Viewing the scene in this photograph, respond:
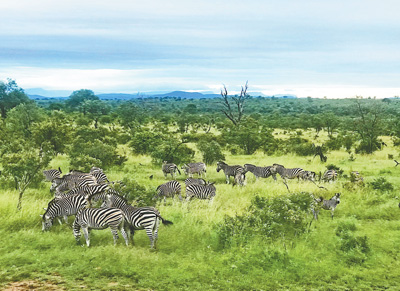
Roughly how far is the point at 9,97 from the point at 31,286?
7424 centimetres

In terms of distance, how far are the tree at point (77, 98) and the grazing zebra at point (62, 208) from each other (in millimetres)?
108157

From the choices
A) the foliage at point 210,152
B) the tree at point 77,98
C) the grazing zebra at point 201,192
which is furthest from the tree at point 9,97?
the grazing zebra at point 201,192

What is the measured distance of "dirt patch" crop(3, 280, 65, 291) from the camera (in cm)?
936

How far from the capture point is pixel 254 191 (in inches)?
755

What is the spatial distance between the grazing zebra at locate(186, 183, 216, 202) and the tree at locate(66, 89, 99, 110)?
351 ft

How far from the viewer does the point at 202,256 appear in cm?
1153

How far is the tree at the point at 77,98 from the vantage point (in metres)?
126

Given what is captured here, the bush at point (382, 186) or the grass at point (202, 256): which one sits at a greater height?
the bush at point (382, 186)

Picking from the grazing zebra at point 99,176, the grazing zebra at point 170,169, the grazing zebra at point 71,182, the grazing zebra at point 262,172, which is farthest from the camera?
the grazing zebra at point 170,169

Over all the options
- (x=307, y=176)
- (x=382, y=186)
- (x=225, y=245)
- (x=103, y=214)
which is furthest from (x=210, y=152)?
(x=103, y=214)

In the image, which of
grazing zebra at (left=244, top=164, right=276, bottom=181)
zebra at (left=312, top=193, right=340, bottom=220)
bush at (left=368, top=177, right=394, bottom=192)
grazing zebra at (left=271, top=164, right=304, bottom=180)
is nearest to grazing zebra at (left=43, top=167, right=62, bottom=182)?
grazing zebra at (left=244, top=164, right=276, bottom=181)

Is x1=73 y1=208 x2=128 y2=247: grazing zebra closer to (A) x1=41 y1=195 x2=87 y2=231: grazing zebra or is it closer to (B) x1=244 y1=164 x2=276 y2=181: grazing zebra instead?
(A) x1=41 y1=195 x2=87 y2=231: grazing zebra

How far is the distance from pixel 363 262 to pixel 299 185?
8.73 metres

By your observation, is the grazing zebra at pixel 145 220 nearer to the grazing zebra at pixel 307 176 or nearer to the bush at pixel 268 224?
the bush at pixel 268 224
